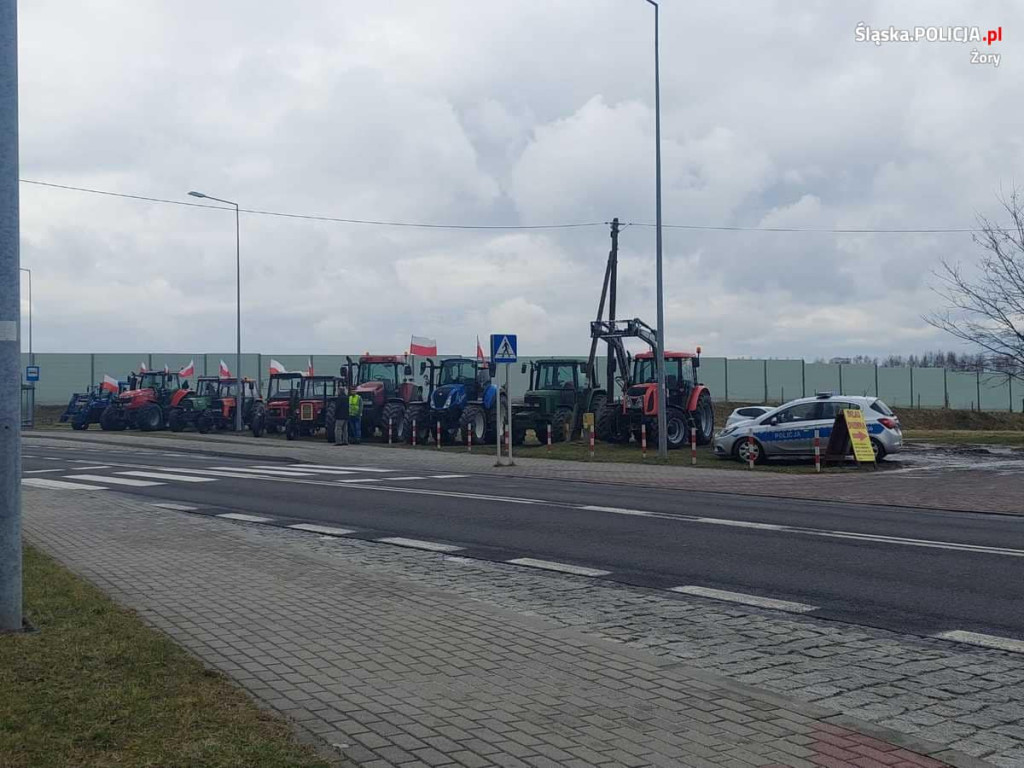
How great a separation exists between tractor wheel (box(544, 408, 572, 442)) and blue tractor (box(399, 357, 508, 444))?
5.67 feet

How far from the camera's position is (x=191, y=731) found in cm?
479

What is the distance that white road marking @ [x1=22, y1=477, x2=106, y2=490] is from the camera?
1941 centimetres

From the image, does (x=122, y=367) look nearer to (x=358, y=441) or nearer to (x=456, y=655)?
(x=358, y=441)

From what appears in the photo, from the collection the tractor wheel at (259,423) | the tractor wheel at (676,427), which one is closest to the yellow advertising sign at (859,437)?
the tractor wheel at (676,427)

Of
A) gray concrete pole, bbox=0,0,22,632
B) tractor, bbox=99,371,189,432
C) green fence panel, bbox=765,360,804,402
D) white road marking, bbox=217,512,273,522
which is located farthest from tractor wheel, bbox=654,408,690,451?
green fence panel, bbox=765,360,804,402

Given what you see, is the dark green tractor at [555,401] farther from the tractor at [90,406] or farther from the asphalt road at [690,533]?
the tractor at [90,406]

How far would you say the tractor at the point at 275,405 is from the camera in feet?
131

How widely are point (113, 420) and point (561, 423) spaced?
2588 centimetres

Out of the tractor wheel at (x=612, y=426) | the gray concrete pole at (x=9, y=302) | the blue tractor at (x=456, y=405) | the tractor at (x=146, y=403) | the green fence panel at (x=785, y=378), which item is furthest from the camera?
the green fence panel at (x=785, y=378)

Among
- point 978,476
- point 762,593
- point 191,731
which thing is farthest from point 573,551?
point 978,476

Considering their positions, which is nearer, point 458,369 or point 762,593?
point 762,593

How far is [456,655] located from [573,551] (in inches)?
193

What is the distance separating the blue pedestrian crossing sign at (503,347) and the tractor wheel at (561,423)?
799cm

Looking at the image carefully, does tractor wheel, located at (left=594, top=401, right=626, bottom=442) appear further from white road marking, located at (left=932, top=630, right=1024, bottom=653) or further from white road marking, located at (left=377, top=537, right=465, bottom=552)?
white road marking, located at (left=932, top=630, right=1024, bottom=653)
